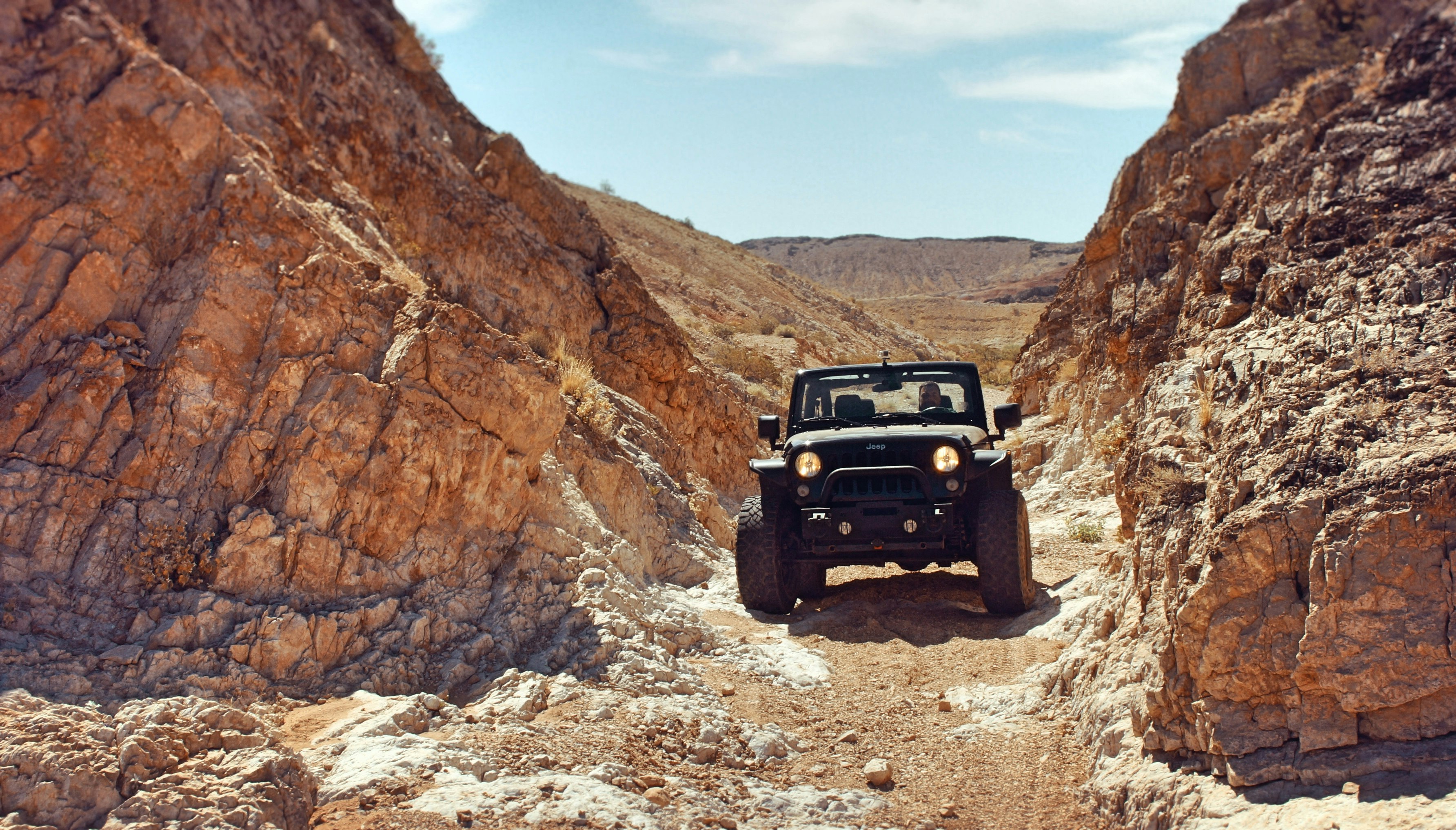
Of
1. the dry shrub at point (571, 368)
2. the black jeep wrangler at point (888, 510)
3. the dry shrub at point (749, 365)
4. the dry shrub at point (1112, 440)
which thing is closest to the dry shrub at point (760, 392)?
the dry shrub at point (749, 365)

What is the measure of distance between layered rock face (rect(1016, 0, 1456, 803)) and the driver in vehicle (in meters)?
1.71

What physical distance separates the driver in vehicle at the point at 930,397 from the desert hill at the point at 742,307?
779cm

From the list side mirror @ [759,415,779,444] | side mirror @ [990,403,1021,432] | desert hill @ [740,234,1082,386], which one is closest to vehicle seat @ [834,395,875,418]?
side mirror @ [759,415,779,444]

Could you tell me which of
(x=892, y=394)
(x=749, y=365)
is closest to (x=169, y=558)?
(x=892, y=394)

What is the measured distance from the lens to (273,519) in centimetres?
559

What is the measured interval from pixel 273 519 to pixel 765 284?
1440 inches

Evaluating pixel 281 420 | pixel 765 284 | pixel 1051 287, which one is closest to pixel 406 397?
pixel 281 420

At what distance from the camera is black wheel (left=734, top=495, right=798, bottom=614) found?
755 cm

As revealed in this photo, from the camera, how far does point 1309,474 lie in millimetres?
3701

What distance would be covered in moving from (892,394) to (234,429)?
527 cm

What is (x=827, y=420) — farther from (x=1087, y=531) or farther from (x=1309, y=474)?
(x=1309, y=474)

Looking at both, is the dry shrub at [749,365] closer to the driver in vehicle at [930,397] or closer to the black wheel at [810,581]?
the driver in vehicle at [930,397]

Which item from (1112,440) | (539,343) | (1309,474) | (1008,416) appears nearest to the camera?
(1309,474)

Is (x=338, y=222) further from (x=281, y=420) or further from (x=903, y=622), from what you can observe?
(x=903, y=622)
